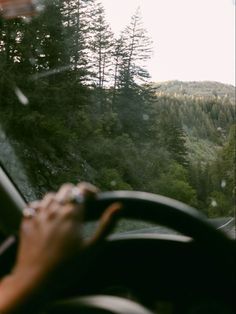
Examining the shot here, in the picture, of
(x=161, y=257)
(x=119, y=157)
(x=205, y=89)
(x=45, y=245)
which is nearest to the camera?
(x=45, y=245)

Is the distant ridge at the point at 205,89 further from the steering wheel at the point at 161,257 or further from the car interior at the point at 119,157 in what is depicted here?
the steering wheel at the point at 161,257

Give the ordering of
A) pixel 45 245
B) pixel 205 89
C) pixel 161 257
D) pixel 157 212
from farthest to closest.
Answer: pixel 205 89 → pixel 161 257 → pixel 157 212 → pixel 45 245

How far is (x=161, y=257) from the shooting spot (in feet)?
4.93

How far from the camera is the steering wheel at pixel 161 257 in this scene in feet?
3.66

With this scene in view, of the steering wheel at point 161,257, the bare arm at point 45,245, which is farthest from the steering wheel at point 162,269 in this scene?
the bare arm at point 45,245

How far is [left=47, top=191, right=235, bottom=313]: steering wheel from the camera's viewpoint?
1.11 metres

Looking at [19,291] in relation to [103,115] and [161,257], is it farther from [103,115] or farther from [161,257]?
[103,115]

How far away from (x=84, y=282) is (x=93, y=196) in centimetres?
48

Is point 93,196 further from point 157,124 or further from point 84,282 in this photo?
point 157,124

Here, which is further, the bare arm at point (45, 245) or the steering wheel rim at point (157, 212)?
the steering wheel rim at point (157, 212)

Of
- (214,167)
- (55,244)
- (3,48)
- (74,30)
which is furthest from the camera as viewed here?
(74,30)

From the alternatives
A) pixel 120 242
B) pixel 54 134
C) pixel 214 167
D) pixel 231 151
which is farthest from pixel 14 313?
pixel 54 134

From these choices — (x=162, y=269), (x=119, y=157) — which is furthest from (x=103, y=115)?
(x=162, y=269)

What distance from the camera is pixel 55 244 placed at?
989mm
